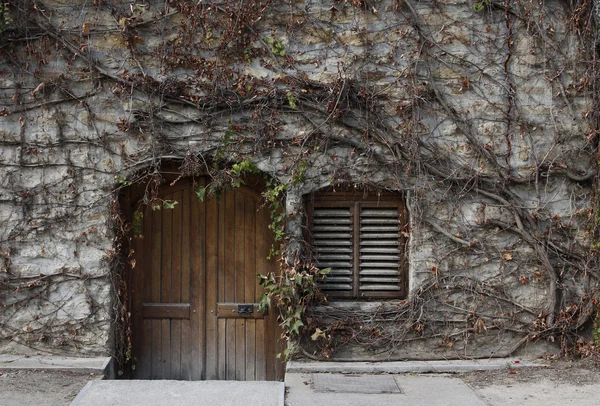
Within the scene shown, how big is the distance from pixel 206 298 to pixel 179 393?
4.28 feet

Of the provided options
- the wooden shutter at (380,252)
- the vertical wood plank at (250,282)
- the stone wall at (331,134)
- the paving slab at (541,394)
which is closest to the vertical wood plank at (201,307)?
the vertical wood plank at (250,282)

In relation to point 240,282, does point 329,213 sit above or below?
above

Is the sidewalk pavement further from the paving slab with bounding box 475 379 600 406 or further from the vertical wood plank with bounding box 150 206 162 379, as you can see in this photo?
the vertical wood plank with bounding box 150 206 162 379

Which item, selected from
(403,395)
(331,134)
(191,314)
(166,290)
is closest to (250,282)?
(191,314)

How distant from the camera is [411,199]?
596 centimetres

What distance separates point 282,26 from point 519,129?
238cm

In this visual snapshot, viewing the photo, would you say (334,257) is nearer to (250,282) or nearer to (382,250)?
(382,250)

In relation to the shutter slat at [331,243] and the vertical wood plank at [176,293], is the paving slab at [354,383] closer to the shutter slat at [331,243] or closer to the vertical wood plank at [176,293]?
the shutter slat at [331,243]

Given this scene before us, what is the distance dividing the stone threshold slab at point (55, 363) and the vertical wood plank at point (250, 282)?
4.17 ft

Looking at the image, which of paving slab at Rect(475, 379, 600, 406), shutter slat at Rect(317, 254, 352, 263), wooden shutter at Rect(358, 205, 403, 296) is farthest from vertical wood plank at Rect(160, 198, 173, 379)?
paving slab at Rect(475, 379, 600, 406)

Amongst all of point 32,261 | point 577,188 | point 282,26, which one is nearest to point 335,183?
point 282,26

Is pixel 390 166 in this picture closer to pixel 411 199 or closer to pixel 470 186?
pixel 411 199

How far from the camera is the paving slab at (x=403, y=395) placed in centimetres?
488

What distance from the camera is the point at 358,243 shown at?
6117 millimetres
